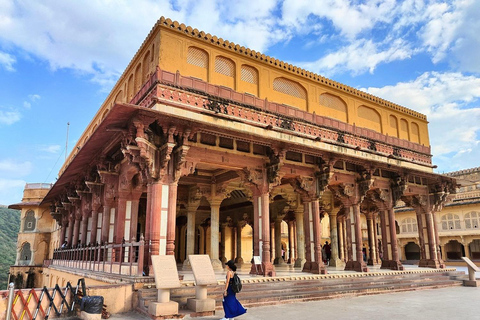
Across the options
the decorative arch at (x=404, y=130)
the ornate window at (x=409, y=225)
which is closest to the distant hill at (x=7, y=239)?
the ornate window at (x=409, y=225)

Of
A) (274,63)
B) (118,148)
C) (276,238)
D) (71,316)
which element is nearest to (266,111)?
(274,63)

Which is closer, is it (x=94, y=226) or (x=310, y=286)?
(x=310, y=286)

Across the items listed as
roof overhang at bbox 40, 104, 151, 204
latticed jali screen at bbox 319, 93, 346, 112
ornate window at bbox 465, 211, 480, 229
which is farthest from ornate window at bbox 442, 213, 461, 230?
roof overhang at bbox 40, 104, 151, 204

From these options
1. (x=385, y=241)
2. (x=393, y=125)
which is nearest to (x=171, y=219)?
(x=385, y=241)

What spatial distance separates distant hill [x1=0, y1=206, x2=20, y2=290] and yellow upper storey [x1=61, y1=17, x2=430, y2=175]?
55.6m

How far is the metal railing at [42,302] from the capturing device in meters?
6.80

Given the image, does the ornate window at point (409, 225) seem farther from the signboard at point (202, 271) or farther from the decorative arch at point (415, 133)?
the signboard at point (202, 271)

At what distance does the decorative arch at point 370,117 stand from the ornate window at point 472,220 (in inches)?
705

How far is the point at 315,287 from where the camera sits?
11.3 m

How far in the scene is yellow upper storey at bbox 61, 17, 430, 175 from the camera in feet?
46.7

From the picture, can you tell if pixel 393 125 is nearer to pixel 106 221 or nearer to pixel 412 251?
pixel 106 221

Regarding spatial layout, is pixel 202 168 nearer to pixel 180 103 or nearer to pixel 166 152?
pixel 180 103

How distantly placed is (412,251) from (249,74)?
108 feet

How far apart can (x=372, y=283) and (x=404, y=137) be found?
1268 centimetres
